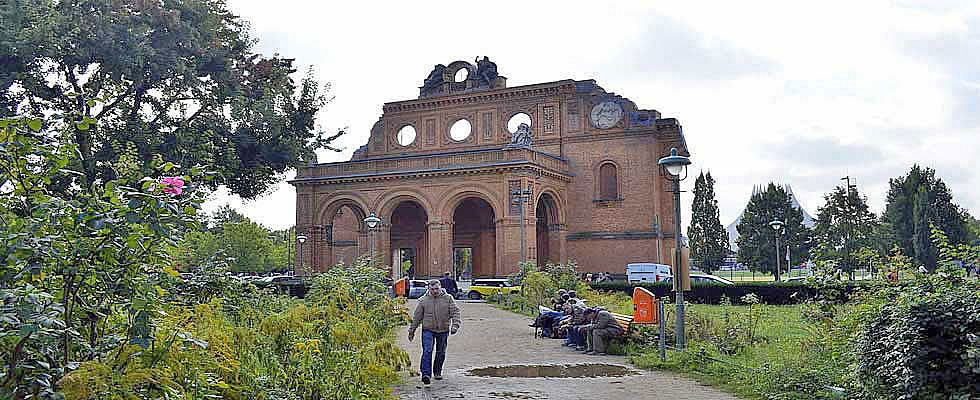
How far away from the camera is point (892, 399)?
7121 mm

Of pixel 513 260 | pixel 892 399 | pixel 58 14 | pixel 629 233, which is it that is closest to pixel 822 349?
pixel 892 399

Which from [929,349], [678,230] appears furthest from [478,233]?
[929,349]

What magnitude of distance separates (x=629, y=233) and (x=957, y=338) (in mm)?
39734

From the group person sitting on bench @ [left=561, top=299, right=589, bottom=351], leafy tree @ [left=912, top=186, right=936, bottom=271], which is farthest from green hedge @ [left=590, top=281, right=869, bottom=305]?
leafy tree @ [left=912, top=186, right=936, bottom=271]

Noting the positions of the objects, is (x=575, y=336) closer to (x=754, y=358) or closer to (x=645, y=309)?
(x=645, y=309)

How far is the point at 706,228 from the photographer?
5788 cm

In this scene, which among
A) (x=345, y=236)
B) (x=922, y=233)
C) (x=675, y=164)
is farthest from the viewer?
(x=345, y=236)

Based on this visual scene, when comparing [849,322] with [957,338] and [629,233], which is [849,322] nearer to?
[957,338]

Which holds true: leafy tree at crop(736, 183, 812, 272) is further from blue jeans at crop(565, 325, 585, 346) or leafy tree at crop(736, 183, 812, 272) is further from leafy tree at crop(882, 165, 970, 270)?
blue jeans at crop(565, 325, 585, 346)

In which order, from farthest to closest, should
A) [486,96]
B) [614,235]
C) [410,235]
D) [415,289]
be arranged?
[410,235], [486,96], [614,235], [415,289]

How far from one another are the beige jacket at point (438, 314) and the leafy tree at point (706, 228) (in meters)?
47.8

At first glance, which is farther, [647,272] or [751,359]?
[647,272]

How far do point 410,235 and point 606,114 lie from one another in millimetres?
14098

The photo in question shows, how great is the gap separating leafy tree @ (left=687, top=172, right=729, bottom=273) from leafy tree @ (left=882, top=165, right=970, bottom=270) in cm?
1185
